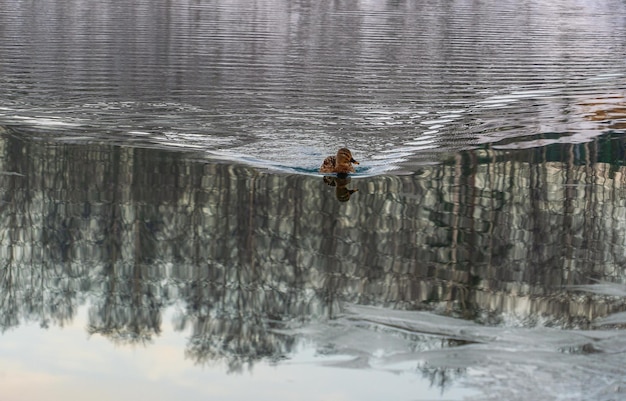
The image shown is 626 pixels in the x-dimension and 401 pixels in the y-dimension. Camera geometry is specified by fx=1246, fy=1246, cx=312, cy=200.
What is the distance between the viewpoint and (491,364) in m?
8.02

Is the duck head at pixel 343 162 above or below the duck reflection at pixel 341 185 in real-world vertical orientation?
above

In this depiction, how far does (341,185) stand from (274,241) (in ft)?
8.75

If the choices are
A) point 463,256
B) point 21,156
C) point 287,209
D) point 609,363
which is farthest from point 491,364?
point 21,156

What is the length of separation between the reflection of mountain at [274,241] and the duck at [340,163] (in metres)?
0.25

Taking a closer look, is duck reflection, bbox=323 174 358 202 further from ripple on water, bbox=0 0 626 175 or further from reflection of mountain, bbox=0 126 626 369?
A: ripple on water, bbox=0 0 626 175

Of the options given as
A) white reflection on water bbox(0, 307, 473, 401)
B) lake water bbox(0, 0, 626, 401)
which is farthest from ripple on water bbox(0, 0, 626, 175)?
white reflection on water bbox(0, 307, 473, 401)

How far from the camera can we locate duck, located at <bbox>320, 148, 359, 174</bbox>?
13.8m

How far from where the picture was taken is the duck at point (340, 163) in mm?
13750

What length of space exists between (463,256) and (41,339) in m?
3.89

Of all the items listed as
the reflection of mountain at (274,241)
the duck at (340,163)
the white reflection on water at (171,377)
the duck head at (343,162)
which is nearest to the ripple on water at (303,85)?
the duck at (340,163)

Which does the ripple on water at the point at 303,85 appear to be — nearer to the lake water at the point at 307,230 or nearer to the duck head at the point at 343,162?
the lake water at the point at 307,230

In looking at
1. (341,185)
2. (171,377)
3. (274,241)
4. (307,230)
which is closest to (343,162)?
(341,185)

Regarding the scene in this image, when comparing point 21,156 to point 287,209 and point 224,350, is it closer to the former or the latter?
point 287,209

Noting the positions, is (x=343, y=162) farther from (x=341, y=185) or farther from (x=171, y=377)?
(x=171, y=377)
